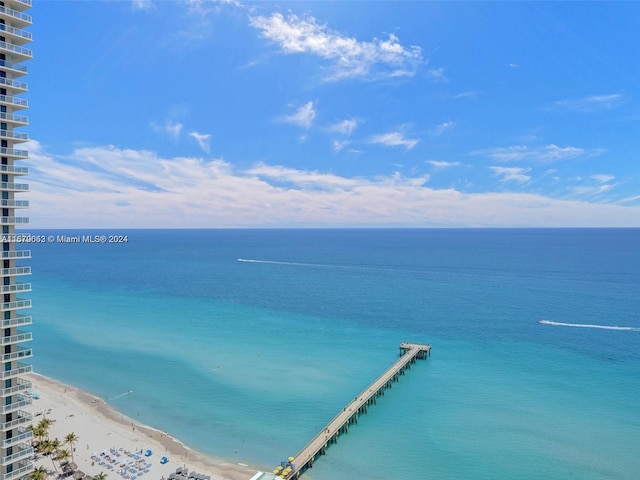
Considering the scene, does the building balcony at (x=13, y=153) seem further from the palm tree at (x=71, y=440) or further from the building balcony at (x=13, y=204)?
the palm tree at (x=71, y=440)

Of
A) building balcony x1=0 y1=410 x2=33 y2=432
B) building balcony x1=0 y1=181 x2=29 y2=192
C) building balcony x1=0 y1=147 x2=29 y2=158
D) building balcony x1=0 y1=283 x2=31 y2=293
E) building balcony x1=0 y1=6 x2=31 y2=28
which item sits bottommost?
building balcony x1=0 y1=410 x2=33 y2=432

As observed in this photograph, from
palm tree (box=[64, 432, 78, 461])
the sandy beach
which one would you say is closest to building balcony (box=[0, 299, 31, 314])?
palm tree (box=[64, 432, 78, 461])

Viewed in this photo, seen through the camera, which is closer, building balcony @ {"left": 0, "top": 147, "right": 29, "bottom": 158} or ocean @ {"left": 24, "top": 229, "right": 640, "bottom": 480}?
building balcony @ {"left": 0, "top": 147, "right": 29, "bottom": 158}

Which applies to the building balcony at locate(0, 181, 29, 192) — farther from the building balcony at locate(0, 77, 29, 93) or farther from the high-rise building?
the building balcony at locate(0, 77, 29, 93)

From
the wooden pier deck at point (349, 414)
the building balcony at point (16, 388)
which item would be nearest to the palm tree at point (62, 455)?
the building balcony at point (16, 388)

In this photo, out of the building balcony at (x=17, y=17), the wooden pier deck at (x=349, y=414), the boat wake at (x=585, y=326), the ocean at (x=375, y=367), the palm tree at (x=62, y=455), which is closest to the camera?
the building balcony at (x=17, y=17)

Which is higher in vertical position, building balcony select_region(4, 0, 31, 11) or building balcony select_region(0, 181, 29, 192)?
building balcony select_region(4, 0, 31, 11)

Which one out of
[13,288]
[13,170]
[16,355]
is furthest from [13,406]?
[13,170]
